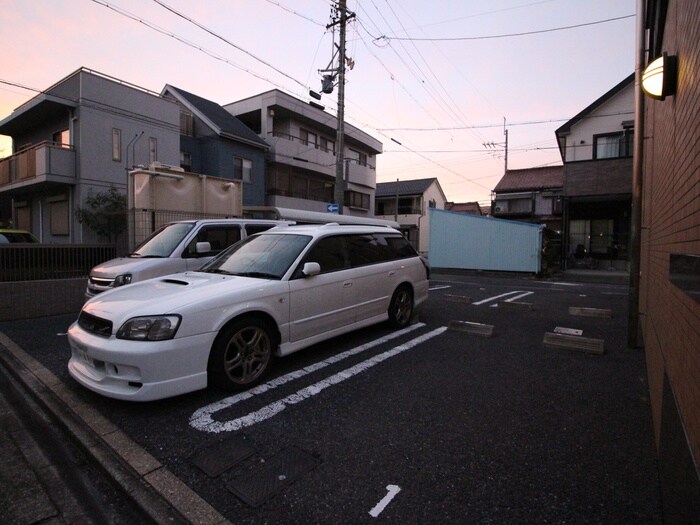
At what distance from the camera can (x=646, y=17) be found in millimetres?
4848

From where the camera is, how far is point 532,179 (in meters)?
26.8

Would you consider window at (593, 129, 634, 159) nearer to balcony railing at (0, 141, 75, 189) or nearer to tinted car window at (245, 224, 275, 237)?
tinted car window at (245, 224, 275, 237)

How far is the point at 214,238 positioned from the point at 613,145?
16.9 meters

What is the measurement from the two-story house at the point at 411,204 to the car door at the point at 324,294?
92.8ft

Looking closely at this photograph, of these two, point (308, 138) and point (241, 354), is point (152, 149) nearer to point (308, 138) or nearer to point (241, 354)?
point (308, 138)

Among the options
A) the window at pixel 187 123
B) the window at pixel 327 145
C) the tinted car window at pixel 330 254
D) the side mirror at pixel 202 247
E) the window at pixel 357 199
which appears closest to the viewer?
the tinted car window at pixel 330 254

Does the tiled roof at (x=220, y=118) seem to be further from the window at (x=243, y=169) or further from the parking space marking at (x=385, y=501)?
the parking space marking at (x=385, y=501)

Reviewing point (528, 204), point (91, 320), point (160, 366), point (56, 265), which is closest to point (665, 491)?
point (160, 366)

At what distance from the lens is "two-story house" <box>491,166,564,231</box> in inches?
993

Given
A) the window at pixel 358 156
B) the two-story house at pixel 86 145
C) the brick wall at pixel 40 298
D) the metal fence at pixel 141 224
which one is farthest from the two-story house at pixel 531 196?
the brick wall at pixel 40 298

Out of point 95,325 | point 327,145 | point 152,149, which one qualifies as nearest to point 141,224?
point 95,325

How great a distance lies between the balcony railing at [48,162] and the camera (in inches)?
512

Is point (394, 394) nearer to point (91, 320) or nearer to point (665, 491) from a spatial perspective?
point (665, 491)

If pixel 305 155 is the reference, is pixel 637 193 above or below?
below
